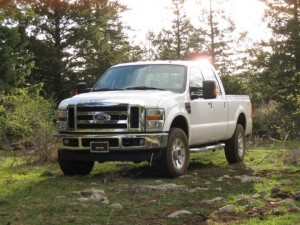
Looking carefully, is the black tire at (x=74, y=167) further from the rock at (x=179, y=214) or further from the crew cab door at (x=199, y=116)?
the rock at (x=179, y=214)

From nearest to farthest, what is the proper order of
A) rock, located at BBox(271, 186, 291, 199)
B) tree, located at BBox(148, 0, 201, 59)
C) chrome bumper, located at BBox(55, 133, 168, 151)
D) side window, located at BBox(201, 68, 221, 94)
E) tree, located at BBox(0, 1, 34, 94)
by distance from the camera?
1. rock, located at BBox(271, 186, 291, 199)
2. chrome bumper, located at BBox(55, 133, 168, 151)
3. side window, located at BBox(201, 68, 221, 94)
4. tree, located at BBox(0, 1, 34, 94)
5. tree, located at BBox(148, 0, 201, 59)

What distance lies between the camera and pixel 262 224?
4.97 meters

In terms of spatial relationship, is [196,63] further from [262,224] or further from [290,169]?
[262,224]

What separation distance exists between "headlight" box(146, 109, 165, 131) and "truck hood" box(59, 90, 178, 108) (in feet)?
0.33

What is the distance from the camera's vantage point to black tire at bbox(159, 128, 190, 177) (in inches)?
333

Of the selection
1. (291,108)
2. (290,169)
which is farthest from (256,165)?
(291,108)

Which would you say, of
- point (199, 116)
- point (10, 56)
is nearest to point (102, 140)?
point (199, 116)

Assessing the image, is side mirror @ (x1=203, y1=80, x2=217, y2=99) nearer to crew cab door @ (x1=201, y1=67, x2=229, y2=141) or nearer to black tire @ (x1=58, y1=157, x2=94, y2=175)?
crew cab door @ (x1=201, y1=67, x2=229, y2=141)

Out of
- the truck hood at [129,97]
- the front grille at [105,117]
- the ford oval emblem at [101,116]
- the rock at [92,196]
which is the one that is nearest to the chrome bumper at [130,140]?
the front grille at [105,117]

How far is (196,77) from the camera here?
10.2 meters

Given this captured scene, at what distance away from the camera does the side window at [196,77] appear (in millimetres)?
9966

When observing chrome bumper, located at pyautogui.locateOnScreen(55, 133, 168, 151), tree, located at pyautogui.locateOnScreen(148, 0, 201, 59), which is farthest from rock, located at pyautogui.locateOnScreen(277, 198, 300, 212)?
tree, located at pyautogui.locateOnScreen(148, 0, 201, 59)

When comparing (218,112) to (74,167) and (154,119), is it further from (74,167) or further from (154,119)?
(74,167)

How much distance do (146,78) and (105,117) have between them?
65.0 inches
